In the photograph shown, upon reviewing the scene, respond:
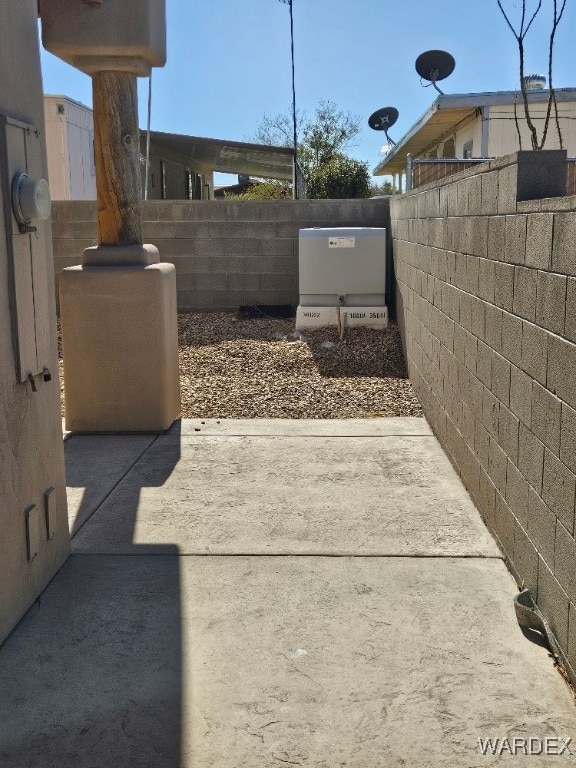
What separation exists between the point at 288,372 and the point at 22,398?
525 cm

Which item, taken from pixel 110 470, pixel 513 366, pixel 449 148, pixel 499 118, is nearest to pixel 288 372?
pixel 110 470

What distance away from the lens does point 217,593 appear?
12.6 feet

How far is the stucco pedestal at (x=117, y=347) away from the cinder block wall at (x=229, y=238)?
5.01 metres

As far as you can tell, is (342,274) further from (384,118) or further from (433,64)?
(384,118)

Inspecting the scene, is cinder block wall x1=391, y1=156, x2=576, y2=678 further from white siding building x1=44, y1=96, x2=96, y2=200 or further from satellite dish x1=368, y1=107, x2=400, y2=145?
satellite dish x1=368, y1=107, x2=400, y2=145

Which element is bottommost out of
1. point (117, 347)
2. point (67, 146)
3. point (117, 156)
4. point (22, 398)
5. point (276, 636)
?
point (276, 636)

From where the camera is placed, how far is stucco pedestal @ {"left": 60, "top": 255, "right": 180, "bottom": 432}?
6473mm

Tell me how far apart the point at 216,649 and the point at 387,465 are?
2668 mm

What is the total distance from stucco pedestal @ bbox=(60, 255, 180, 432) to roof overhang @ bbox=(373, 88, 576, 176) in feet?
19.2

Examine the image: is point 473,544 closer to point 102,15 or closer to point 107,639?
point 107,639

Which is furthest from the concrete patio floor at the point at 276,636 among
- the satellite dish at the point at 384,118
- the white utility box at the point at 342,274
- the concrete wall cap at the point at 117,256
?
the satellite dish at the point at 384,118

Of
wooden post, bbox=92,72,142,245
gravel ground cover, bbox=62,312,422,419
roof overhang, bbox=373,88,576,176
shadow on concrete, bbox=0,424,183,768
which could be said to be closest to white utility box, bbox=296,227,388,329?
gravel ground cover, bbox=62,312,422,419

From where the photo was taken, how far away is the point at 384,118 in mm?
23500

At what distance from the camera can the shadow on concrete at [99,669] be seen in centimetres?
272
